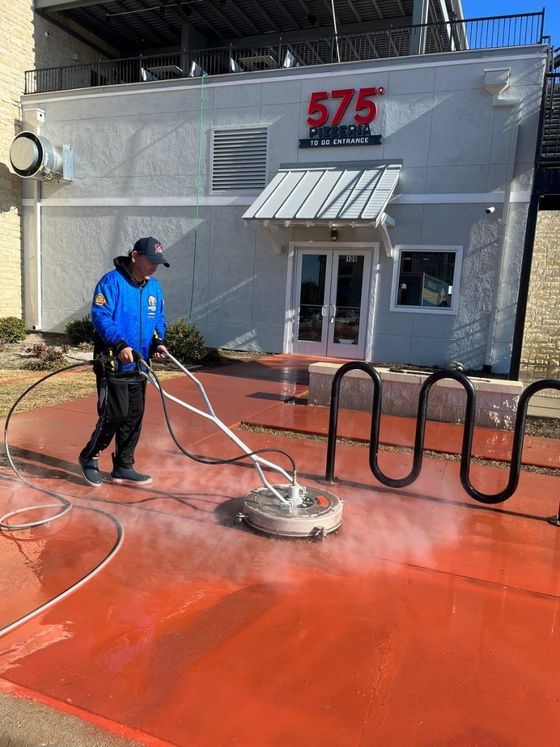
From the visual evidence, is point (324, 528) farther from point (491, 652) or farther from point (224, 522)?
point (491, 652)

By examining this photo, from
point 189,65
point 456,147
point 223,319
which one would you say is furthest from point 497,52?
point 189,65

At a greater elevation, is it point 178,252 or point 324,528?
point 178,252

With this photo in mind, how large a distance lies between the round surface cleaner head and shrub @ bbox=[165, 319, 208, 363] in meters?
7.53

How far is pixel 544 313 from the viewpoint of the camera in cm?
778

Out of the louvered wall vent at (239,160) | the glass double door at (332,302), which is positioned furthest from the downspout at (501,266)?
the louvered wall vent at (239,160)

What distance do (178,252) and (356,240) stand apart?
173 inches

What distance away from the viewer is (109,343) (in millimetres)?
4207

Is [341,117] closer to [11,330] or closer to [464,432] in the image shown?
[11,330]

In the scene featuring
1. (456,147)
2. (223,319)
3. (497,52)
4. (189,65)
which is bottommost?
(223,319)

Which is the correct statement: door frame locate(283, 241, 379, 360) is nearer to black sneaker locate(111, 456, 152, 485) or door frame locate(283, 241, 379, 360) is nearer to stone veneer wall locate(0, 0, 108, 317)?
stone veneer wall locate(0, 0, 108, 317)

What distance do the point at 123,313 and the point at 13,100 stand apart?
13.9 meters

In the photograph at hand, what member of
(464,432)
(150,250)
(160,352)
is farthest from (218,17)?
(464,432)

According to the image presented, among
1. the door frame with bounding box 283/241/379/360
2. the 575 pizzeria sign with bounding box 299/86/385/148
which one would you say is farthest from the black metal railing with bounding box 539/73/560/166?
the door frame with bounding box 283/241/379/360

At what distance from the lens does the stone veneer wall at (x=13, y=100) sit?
48.1ft
